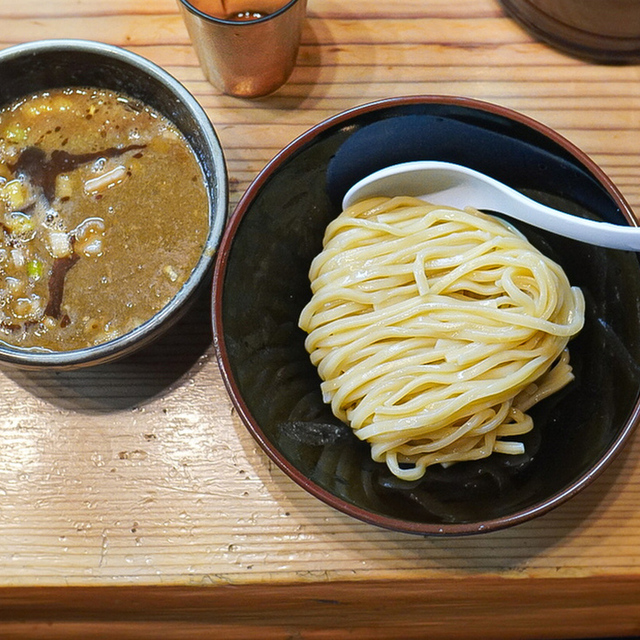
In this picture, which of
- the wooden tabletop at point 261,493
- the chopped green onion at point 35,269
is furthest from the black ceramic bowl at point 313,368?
the chopped green onion at point 35,269

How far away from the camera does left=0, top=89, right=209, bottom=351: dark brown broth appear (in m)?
1.41

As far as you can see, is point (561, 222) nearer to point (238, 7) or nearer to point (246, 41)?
point (246, 41)

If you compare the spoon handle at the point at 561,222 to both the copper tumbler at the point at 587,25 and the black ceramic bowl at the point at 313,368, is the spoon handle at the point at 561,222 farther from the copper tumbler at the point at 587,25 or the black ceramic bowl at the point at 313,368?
the copper tumbler at the point at 587,25

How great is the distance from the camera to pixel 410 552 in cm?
144

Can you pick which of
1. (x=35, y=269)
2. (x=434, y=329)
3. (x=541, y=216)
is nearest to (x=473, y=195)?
(x=541, y=216)

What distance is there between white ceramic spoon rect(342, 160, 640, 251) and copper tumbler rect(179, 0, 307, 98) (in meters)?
0.38

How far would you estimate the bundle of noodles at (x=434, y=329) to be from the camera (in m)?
1.34

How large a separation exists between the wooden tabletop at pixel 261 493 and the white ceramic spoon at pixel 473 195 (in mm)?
345

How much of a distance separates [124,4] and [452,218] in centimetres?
104

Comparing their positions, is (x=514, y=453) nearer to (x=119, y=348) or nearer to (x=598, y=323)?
(x=598, y=323)

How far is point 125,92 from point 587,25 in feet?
3.55

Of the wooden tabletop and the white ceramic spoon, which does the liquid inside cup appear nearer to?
the wooden tabletop

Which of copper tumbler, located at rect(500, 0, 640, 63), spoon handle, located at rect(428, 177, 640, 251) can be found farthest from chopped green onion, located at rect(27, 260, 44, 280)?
copper tumbler, located at rect(500, 0, 640, 63)

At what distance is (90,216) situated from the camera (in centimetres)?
147
